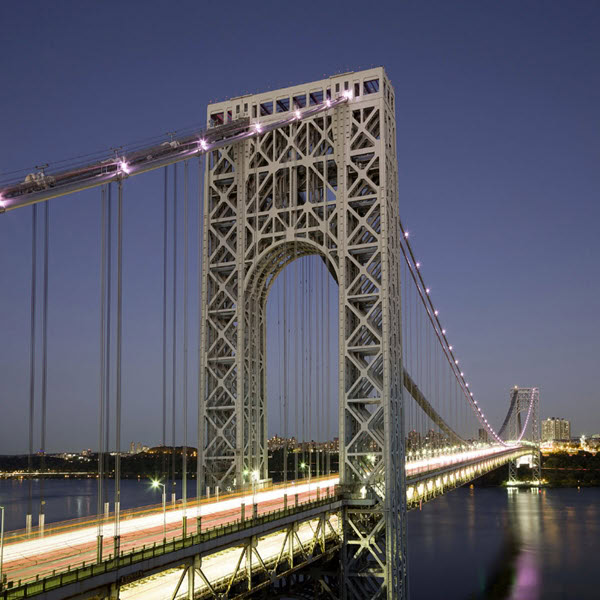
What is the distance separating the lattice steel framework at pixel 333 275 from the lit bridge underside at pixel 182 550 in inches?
79.9

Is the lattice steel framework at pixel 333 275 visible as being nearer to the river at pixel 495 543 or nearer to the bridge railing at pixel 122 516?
the bridge railing at pixel 122 516

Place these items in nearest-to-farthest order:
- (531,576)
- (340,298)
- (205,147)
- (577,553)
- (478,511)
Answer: (205,147) → (340,298) → (531,576) → (577,553) → (478,511)

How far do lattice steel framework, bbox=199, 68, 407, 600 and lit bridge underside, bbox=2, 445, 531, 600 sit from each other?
2028 mm

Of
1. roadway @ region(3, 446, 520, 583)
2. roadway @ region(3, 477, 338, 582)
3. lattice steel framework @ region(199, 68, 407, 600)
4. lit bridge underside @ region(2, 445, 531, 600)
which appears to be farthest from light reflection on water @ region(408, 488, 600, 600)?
roadway @ region(3, 477, 338, 582)

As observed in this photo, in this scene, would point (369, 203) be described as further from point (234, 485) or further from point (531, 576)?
point (531, 576)

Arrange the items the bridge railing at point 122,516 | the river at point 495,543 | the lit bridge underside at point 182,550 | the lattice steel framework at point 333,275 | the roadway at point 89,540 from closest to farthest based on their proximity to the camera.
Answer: the lit bridge underside at point 182,550 < the roadway at point 89,540 < the bridge railing at point 122,516 < the lattice steel framework at point 333,275 < the river at point 495,543

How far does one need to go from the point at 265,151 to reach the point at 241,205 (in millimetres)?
→ 2932

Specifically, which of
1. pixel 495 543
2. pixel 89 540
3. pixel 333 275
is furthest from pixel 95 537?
pixel 495 543

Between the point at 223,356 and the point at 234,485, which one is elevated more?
the point at 223,356

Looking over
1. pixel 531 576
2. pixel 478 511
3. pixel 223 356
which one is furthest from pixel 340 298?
pixel 478 511

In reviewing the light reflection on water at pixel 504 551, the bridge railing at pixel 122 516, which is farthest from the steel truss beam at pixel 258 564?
the light reflection on water at pixel 504 551

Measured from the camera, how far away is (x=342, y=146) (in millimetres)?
35844

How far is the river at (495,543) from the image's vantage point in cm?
5734

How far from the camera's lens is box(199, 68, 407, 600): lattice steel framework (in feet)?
111
